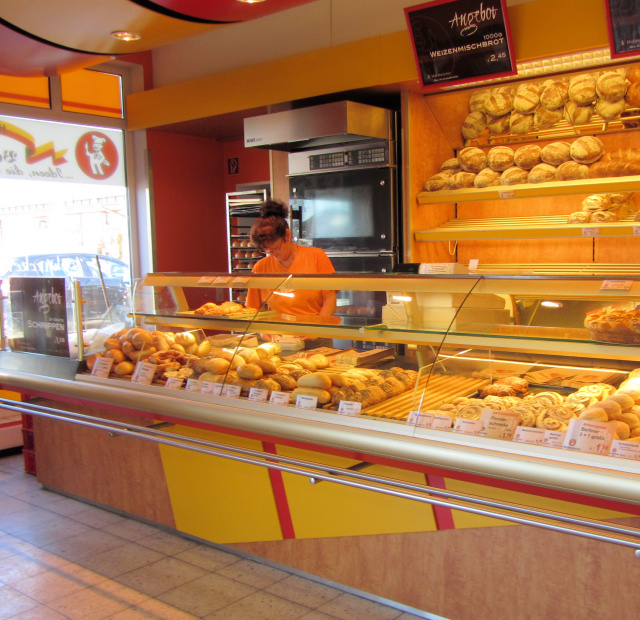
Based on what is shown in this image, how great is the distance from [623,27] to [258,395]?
2545 millimetres

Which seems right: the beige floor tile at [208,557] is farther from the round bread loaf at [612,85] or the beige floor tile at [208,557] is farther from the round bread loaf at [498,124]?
the round bread loaf at [612,85]

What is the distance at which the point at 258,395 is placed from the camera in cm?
264

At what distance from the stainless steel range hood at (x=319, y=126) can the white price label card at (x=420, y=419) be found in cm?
261

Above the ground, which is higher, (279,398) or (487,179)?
(487,179)

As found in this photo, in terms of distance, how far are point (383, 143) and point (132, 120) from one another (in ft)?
8.96

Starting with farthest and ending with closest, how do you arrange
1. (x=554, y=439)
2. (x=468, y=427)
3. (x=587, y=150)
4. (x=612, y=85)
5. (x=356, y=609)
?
(x=587, y=150)
(x=612, y=85)
(x=356, y=609)
(x=468, y=427)
(x=554, y=439)

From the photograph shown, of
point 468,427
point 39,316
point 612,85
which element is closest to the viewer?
point 468,427

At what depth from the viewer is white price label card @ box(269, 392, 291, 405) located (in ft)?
8.43

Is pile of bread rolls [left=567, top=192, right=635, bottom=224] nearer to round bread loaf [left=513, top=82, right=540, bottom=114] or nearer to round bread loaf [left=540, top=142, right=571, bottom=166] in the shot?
round bread loaf [left=540, top=142, right=571, bottom=166]

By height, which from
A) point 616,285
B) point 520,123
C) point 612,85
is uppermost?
point 612,85

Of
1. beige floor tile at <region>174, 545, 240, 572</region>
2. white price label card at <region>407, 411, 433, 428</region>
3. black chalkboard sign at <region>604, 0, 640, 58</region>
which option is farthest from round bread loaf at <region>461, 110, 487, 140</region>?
beige floor tile at <region>174, 545, 240, 572</region>

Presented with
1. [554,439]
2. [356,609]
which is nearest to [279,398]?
[356,609]

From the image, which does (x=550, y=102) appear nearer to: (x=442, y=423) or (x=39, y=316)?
(x=442, y=423)

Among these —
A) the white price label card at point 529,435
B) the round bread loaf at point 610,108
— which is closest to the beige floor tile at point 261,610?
the white price label card at point 529,435
